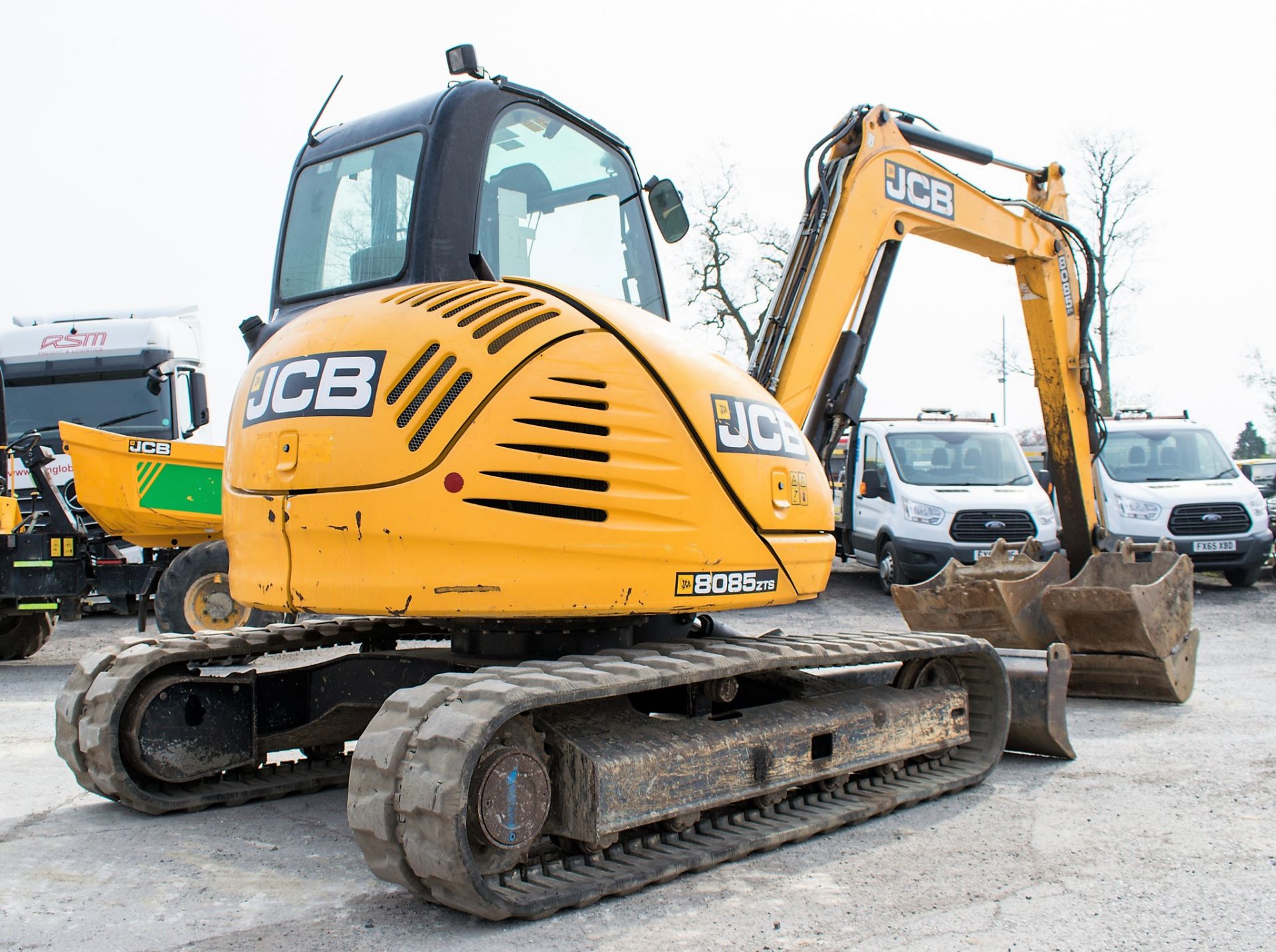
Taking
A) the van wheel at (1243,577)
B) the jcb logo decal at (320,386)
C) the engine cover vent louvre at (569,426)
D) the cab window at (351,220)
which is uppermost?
the cab window at (351,220)

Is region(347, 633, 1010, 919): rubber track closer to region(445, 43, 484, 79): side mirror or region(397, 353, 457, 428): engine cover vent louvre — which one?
region(397, 353, 457, 428): engine cover vent louvre

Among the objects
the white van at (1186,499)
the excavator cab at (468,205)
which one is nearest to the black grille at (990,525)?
the white van at (1186,499)

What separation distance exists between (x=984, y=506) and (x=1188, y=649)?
20.6 feet

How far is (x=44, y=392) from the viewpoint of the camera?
12.6 meters

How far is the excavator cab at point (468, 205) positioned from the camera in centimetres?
401

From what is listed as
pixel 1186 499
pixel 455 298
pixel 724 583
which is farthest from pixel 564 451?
pixel 1186 499

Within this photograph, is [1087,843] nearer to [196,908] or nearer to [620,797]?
[620,797]

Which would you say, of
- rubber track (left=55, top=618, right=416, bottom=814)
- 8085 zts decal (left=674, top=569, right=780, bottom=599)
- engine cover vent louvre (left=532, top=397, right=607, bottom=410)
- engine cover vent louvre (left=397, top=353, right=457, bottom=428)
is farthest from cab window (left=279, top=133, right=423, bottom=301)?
8085 zts decal (left=674, top=569, right=780, bottom=599)

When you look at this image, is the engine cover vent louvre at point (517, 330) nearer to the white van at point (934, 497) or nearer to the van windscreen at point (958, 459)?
the white van at point (934, 497)

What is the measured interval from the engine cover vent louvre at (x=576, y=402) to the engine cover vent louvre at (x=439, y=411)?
219mm

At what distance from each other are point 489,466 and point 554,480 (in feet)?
0.71

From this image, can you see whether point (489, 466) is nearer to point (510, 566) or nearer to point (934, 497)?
point (510, 566)

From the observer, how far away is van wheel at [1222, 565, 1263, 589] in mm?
13781

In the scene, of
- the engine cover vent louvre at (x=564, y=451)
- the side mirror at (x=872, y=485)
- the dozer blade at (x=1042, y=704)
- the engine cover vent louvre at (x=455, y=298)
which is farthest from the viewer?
the side mirror at (x=872, y=485)
